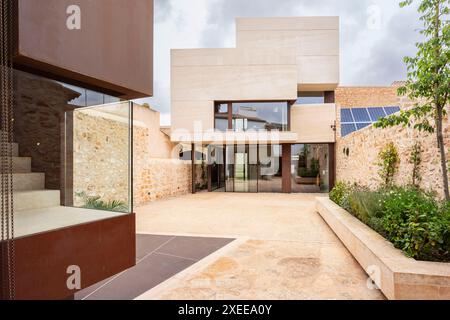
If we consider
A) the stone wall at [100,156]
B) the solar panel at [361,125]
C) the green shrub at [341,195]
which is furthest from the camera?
the solar panel at [361,125]

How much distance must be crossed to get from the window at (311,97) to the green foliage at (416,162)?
9.36 meters

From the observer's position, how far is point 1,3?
170 centimetres

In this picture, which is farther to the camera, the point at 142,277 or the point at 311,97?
the point at 311,97

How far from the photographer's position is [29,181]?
262 cm

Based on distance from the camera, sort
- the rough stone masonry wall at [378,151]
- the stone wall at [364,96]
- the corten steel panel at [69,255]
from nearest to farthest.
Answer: the corten steel panel at [69,255], the rough stone masonry wall at [378,151], the stone wall at [364,96]

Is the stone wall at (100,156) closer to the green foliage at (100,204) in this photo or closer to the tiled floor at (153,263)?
the green foliage at (100,204)

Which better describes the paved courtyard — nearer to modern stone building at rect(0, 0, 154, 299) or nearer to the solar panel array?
modern stone building at rect(0, 0, 154, 299)

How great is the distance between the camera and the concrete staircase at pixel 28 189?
89.4 inches

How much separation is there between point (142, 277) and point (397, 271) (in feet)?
11.1

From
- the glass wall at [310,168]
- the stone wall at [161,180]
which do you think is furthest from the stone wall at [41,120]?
the glass wall at [310,168]

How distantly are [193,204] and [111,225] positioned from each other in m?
7.68

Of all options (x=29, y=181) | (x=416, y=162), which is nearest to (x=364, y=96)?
(x=416, y=162)

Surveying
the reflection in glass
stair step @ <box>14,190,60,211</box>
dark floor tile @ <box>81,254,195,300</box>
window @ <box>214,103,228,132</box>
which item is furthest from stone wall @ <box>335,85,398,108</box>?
stair step @ <box>14,190,60,211</box>

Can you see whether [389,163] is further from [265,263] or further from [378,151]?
[265,263]
